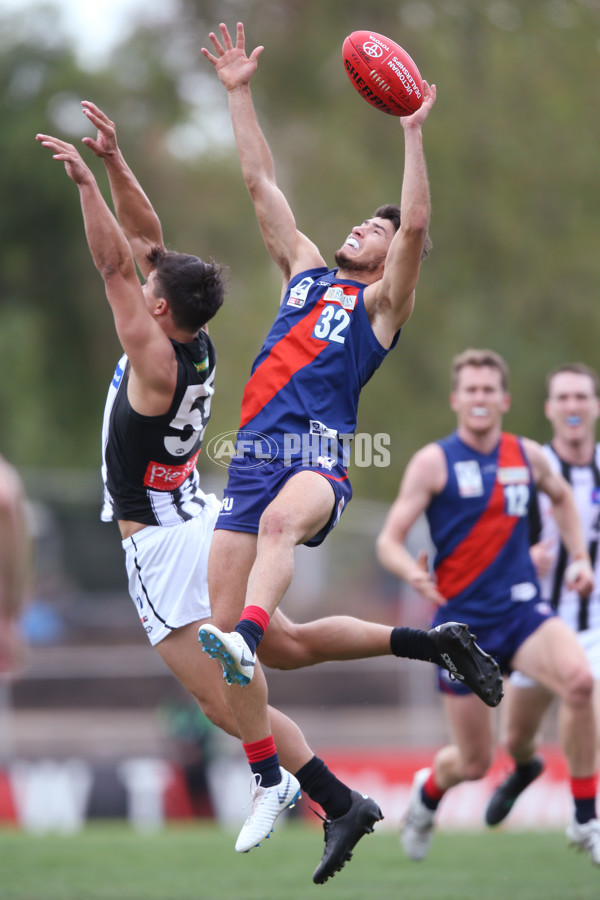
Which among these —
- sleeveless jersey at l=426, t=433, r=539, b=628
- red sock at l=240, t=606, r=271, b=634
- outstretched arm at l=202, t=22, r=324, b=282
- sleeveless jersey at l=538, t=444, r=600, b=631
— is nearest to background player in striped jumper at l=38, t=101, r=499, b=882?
outstretched arm at l=202, t=22, r=324, b=282

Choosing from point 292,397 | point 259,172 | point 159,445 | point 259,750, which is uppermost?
→ point 259,172

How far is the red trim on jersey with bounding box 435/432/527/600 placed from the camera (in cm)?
801

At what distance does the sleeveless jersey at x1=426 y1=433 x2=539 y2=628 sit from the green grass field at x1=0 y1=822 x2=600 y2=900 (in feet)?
6.00

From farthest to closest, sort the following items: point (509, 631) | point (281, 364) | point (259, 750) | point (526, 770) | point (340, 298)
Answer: point (526, 770), point (509, 631), point (340, 298), point (281, 364), point (259, 750)

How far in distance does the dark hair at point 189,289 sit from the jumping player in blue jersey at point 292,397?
370mm

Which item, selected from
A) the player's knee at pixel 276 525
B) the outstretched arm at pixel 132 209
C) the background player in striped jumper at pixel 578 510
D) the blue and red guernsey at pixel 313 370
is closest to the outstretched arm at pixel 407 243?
the blue and red guernsey at pixel 313 370

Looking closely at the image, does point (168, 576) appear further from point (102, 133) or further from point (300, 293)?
point (102, 133)

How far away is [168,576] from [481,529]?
277 centimetres

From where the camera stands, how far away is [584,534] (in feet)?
28.3

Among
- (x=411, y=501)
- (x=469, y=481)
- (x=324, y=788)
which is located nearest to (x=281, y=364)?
(x=324, y=788)

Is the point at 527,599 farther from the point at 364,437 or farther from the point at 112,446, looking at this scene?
the point at 364,437

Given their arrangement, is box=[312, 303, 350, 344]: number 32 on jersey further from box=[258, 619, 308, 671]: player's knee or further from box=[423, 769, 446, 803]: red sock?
box=[423, 769, 446, 803]: red sock

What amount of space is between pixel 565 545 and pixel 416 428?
11.1 m

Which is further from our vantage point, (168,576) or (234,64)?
(234,64)
